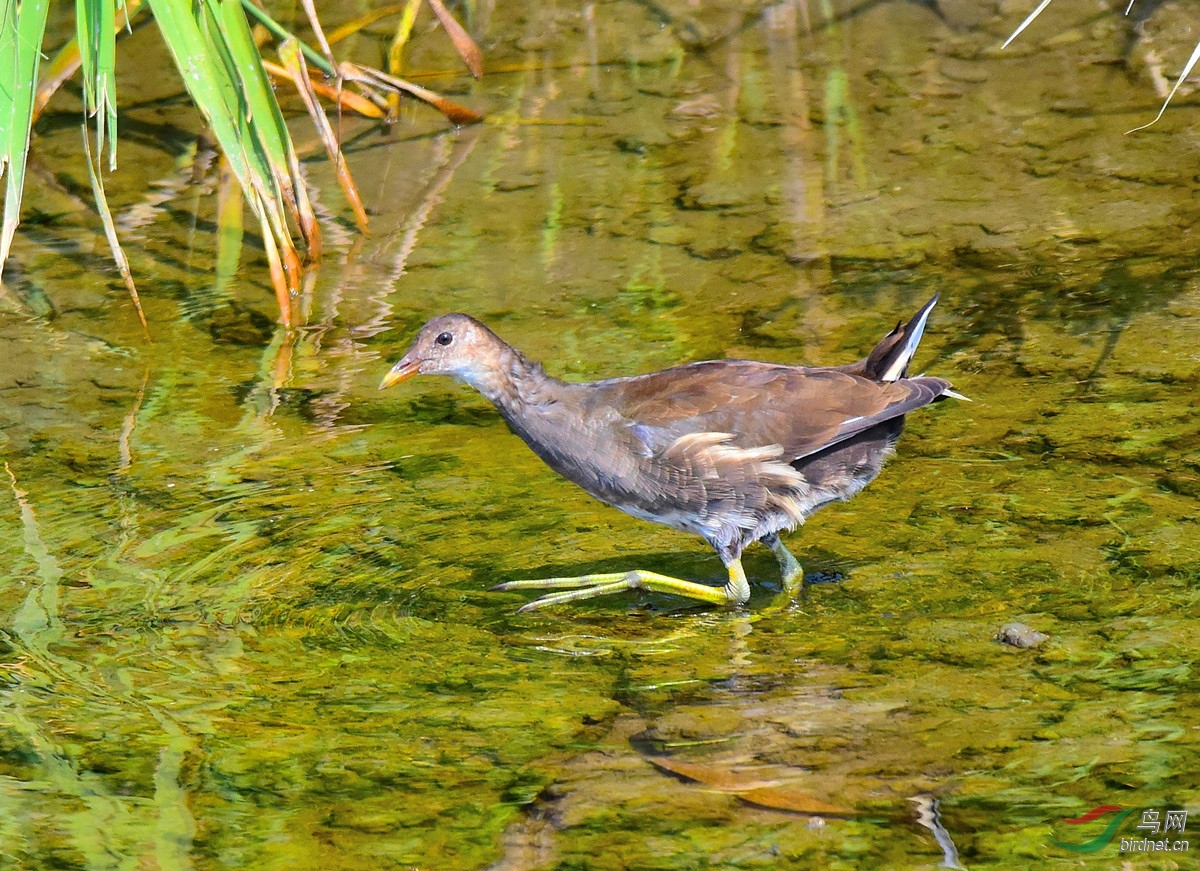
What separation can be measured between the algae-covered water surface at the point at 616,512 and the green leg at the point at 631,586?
0.18 feet

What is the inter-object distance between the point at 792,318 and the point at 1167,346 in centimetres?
125

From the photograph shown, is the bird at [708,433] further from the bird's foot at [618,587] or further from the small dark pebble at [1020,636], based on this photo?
the small dark pebble at [1020,636]

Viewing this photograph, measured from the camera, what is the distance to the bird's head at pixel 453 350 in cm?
423

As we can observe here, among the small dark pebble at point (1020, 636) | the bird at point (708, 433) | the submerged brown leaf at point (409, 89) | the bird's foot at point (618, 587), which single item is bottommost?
the bird's foot at point (618, 587)

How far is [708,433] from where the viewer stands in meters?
4.15

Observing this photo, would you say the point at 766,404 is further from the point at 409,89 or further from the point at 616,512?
the point at 409,89

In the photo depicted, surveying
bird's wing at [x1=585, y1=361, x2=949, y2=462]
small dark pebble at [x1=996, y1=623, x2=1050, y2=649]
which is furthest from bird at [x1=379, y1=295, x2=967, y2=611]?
small dark pebble at [x1=996, y1=623, x2=1050, y2=649]

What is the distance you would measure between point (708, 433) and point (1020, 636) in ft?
3.22

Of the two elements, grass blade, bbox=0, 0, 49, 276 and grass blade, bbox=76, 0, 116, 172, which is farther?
grass blade, bbox=76, 0, 116, 172

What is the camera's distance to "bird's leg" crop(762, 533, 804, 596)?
4.18 metres

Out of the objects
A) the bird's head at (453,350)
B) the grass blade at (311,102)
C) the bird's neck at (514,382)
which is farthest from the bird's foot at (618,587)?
the grass blade at (311,102)

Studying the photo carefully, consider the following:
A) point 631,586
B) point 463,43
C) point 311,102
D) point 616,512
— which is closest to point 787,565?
point 631,586

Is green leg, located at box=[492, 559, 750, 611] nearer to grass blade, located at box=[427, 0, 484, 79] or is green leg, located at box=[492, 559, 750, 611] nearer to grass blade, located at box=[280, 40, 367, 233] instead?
grass blade, located at box=[280, 40, 367, 233]

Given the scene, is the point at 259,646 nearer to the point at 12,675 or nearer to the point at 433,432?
the point at 12,675
